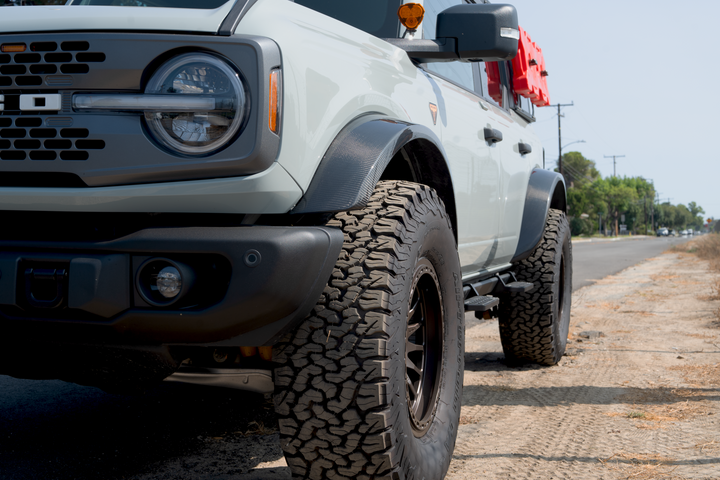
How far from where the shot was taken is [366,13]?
9.30ft

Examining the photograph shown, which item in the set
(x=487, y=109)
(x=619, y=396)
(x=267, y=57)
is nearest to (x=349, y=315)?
(x=267, y=57)

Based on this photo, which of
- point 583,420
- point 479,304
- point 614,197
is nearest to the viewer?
point 479,304

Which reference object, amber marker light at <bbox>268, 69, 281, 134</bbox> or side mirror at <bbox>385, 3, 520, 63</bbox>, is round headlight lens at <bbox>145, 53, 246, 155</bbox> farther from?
side mirror at <bbox>385, 3, 520, 63</bbox>

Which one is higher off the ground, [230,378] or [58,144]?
[58,144]

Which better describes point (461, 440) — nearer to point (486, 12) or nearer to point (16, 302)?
point (486, 12)

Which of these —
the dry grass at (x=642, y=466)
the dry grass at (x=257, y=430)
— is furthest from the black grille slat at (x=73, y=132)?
the dry grass at (x=642, y=466)

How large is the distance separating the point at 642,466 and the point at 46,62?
98.8 inches

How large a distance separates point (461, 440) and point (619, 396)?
130 centimetres

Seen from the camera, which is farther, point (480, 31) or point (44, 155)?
point (480, 31)

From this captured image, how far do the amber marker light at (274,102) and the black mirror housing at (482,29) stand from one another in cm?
98

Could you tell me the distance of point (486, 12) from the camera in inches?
96.8

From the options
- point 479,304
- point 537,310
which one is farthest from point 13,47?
point 537,310

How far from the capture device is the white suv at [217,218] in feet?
5.53

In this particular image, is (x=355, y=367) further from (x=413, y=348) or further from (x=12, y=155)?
(x=12, y=155)
